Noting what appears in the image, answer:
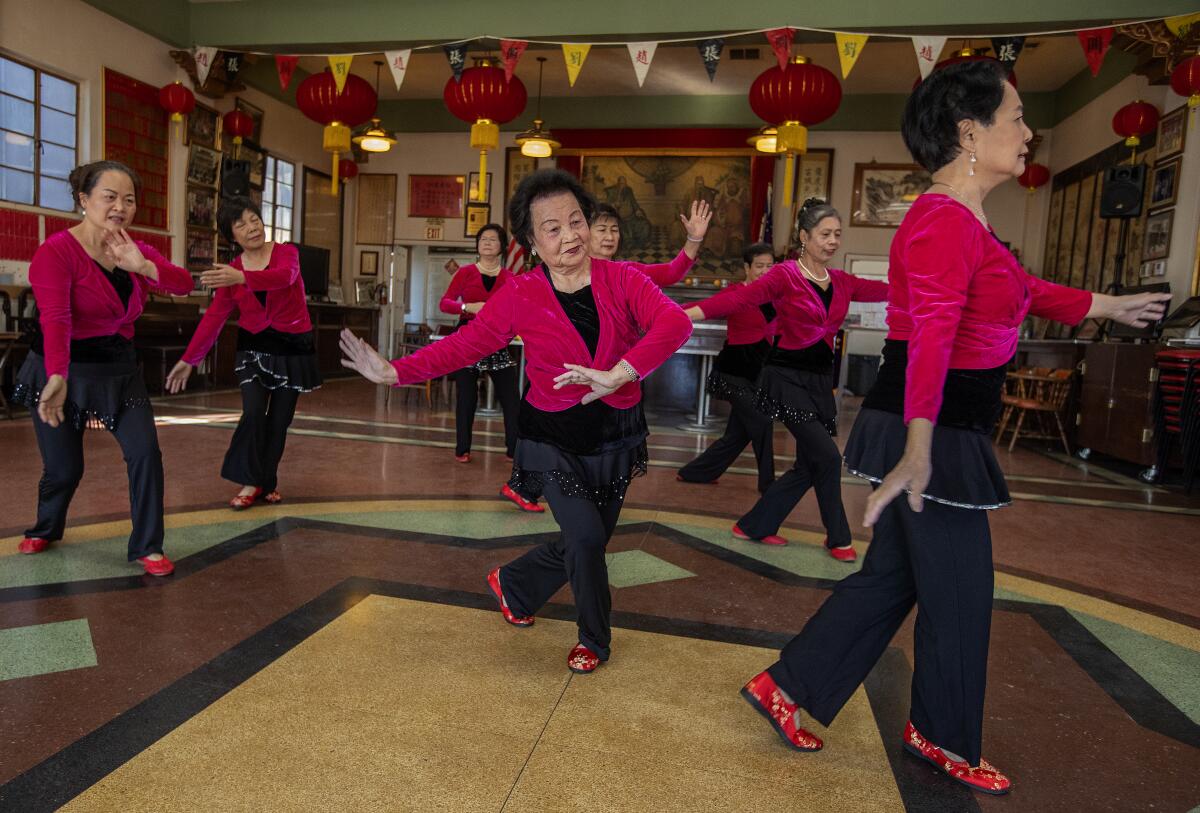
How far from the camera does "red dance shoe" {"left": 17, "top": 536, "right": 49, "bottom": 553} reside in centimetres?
287

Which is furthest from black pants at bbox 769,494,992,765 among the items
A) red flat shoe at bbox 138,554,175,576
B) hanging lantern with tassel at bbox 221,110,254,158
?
hanging lantern with tassel at bbox 221,110,254,158

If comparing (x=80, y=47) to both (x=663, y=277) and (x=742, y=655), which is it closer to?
(x=663, y=277)

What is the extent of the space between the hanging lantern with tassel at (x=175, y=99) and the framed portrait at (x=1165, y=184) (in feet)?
34.8

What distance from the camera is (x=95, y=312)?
2.65m

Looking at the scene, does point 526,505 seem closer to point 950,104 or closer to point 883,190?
point 950,104

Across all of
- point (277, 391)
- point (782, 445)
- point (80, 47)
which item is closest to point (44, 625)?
point (277, 391)

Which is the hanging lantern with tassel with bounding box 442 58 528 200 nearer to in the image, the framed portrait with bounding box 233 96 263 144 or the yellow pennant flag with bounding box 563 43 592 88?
the yellow pennant flag with bounding box 563 43 592 88

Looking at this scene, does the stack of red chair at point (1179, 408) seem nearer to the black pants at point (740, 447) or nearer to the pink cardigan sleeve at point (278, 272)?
the black pants at point (740, 447)

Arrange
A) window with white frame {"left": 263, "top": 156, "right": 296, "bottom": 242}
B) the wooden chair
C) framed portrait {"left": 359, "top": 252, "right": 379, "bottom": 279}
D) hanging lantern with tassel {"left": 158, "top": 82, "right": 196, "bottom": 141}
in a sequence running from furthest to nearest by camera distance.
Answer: framed portrait {"left": 359, "top": 252, "right": 379, "bottom": 279} < window with white frame {"left": 263, "top": 156, "right": 296, "bottom": 242} < hanging lantern with tassel {"left": 158, "top": 82, "right": 196, "bottom": 141} < the wooden chair

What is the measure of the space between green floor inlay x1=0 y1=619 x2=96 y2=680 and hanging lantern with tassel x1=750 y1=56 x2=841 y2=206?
650 cm

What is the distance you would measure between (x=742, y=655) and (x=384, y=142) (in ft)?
29.9

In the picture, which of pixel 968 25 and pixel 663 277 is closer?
pixel 663 277

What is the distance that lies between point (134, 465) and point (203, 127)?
8.81 m

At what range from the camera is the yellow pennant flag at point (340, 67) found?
768cm
